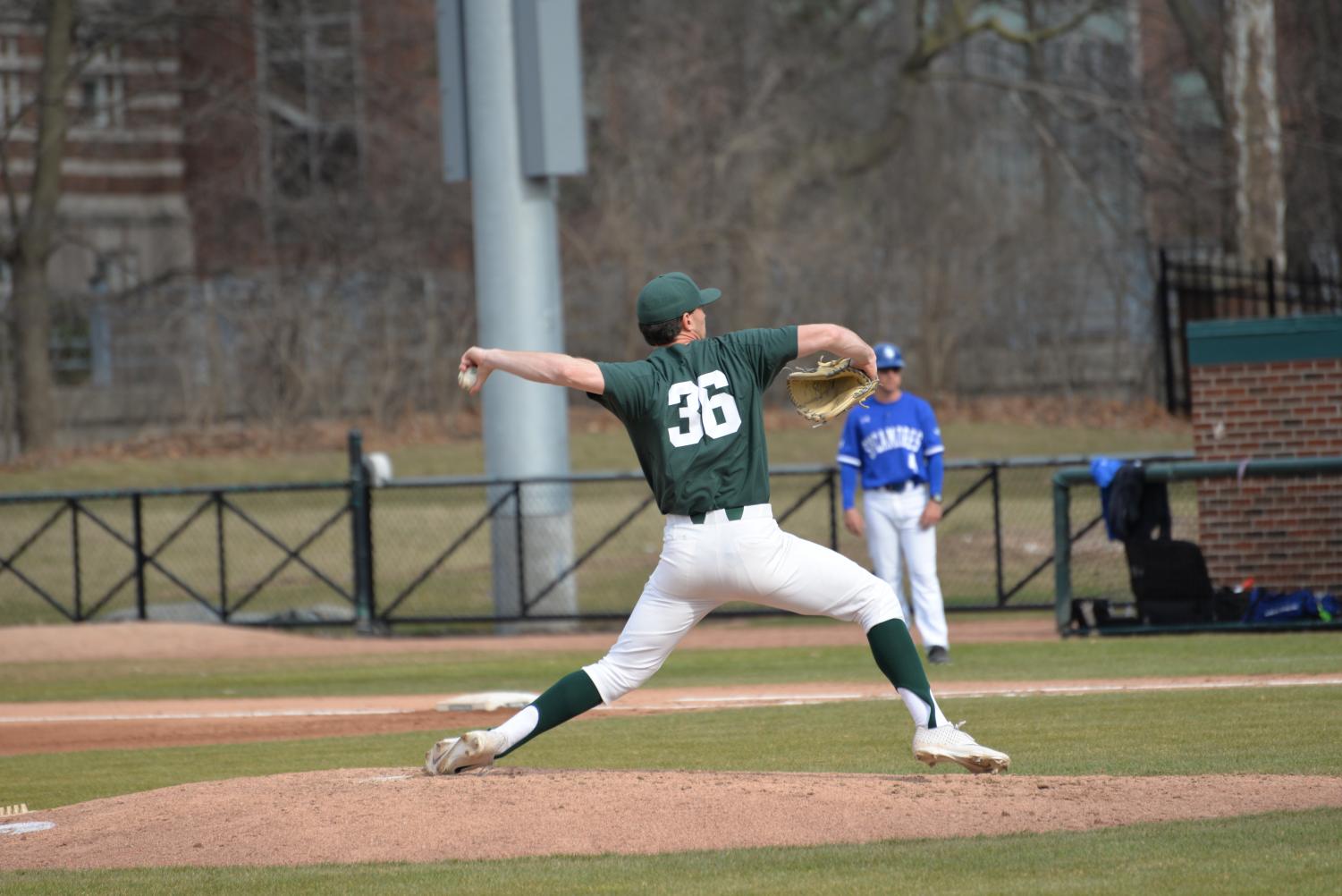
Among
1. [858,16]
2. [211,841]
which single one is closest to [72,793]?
[211,841]

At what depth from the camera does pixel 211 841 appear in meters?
6.39

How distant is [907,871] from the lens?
18.4 ft

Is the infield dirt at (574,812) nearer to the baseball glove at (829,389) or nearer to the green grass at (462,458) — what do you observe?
the baseball glove at (829,389)

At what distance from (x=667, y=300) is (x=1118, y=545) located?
1047 centimetres

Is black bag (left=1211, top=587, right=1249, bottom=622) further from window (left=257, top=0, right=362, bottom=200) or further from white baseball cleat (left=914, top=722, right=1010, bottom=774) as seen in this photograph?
window (left=257, top=0, right=362, bottom=200)

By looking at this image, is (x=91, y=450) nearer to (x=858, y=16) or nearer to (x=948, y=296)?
(x=948, y=296)

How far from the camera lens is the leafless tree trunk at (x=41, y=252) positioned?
30.5 meters

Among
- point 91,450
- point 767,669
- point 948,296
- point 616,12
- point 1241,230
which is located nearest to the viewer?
point 767,669

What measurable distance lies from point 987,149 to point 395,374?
726 inches

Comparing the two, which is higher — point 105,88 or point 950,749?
point 105,88

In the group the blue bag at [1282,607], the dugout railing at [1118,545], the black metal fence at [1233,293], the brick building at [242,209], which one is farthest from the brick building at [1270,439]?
the brick building at [242,209]

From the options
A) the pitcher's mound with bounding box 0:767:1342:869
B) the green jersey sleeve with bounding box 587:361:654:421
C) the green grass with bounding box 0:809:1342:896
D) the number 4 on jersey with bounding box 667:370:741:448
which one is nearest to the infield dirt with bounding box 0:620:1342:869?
the pitcher's mound with bounding box 0:767:1342:869

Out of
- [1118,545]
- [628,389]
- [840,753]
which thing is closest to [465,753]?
[628,389]

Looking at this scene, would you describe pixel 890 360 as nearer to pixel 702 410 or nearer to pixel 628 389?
pixel 702 410
